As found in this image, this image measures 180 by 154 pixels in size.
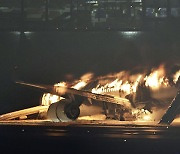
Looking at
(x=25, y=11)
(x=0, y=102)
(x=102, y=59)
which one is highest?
(x=25, y=11)

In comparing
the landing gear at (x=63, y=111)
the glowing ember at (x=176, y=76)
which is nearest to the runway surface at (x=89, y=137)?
the landing gear at (x=63, y=111)

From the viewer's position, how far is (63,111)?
300cm

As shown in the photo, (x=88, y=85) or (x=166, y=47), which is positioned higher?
(x=166, y=47)

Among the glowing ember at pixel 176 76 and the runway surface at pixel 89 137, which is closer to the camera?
the runway surface at pixel 89 137

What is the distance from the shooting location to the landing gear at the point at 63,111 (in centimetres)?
297

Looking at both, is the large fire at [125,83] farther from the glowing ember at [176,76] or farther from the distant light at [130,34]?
the distant light at [130,34]

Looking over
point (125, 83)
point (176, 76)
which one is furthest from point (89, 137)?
point (176, 76)

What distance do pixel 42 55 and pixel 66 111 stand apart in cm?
37

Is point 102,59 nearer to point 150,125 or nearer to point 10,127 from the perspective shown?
point 150,125

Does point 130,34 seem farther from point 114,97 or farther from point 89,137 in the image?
point 89,137

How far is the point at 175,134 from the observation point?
2.76 m

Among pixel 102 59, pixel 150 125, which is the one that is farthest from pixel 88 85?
pixel 150 125

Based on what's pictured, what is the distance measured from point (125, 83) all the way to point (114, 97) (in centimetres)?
11

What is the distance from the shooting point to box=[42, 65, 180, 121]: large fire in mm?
2912
